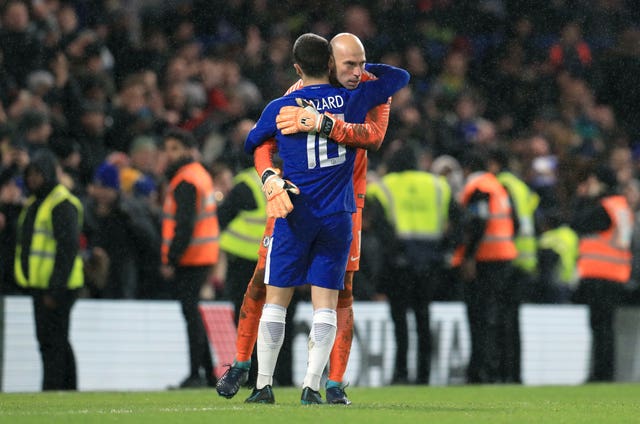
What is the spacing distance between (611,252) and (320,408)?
794cm

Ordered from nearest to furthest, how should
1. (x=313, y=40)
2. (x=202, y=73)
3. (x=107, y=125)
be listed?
(x=313, y=40), (x=107, y=125), (x=202, y=73)

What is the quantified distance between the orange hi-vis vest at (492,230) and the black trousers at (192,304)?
2.98 meters

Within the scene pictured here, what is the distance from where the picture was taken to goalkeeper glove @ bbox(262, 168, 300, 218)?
7.20 m

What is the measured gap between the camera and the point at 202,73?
1780 centimetres

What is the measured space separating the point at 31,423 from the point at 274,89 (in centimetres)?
1222

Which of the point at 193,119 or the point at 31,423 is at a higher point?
the point at 193,119

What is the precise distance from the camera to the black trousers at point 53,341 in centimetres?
1155

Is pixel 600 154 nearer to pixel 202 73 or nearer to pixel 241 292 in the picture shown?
pixel 202 73

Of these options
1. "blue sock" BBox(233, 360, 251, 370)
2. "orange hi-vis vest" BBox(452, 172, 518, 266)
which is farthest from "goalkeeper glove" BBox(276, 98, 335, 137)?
"orange hi-vis vest" BBox(452, 172, 518, 266)

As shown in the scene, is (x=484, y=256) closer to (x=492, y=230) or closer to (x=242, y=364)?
(x=492, y=230)

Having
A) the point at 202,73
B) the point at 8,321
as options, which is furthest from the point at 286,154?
the point at 202,73

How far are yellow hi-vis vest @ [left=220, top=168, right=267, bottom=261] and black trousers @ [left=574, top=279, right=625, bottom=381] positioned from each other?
4.41 metres

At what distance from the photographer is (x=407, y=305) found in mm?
13461

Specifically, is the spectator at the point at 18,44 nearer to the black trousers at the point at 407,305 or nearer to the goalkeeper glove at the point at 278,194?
the black trousers at the point at 407,305
